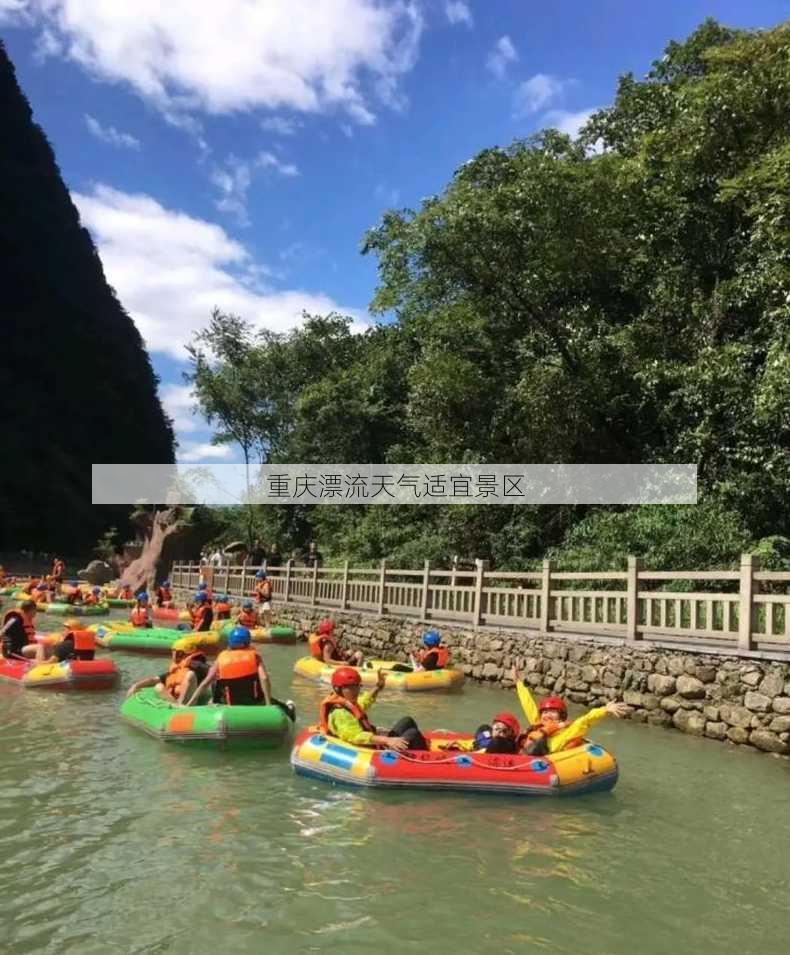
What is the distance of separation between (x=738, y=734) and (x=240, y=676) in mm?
5707

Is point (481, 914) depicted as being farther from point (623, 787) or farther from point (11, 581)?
point (11, 581)

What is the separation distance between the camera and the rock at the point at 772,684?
9336mm

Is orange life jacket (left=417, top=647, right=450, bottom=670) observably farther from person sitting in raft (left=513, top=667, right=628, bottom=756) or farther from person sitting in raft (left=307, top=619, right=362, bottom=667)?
person sitting in raft (left=513, top=667, right=628, bottom=756)

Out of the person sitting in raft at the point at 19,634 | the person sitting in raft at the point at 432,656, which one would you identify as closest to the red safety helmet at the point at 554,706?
the person sitting in raft at the point at 432,656

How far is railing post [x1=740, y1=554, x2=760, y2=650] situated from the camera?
990 centimetres

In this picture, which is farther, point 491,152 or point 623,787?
point 491,152

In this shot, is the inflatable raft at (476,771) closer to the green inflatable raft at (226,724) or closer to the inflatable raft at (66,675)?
the green inflatable raft at (226,724)

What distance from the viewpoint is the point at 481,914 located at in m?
5.10

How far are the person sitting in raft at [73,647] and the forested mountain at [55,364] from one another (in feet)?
146

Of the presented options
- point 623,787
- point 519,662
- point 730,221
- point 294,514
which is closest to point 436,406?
point 730,221

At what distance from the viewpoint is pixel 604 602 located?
12641 mm

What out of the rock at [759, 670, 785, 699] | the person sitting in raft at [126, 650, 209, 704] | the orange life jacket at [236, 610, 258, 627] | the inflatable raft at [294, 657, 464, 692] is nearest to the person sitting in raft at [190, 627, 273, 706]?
the person sitting in raft at [126, 650, 209, 704]

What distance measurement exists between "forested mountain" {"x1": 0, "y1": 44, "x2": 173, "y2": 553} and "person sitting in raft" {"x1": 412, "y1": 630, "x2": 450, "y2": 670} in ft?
153

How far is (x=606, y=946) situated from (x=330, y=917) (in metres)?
1.59
